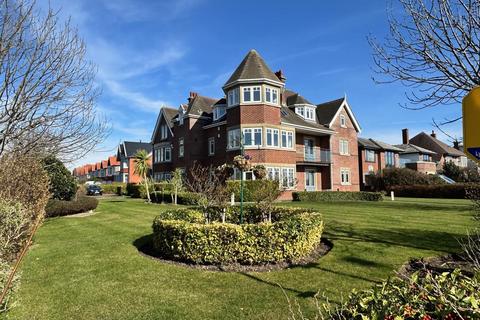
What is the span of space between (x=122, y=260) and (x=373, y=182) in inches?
1505

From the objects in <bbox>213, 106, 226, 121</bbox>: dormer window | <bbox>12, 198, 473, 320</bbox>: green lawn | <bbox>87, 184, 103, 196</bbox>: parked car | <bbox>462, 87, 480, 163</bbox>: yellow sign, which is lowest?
<bbox>12, 198, 473, 320</bbox>: green lawn

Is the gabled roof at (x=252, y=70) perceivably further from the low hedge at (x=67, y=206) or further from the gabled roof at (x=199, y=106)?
the low hedge at (x=67, y=206)

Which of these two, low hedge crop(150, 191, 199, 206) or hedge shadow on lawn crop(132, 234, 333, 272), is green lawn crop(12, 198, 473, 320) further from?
low hedge crop(150, 191, 199, 206)

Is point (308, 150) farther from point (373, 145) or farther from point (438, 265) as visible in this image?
point (438, 265)

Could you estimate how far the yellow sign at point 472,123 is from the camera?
2.40 meters

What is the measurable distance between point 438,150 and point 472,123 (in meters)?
69.7

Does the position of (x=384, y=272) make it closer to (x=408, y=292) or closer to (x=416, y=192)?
(x=408, y=292)

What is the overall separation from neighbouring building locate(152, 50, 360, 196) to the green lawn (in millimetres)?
Result: 14885

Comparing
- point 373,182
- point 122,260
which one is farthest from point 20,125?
point 373,182

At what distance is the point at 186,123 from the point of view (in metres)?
35.0

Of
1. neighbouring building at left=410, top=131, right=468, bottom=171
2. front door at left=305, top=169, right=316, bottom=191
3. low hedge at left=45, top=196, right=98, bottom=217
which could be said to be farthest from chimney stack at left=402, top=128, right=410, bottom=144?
low hedge at left=45, top=196, right=98, bottom=217

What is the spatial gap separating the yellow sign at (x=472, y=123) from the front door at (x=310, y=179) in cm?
3111

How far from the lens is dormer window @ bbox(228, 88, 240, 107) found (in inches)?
1094

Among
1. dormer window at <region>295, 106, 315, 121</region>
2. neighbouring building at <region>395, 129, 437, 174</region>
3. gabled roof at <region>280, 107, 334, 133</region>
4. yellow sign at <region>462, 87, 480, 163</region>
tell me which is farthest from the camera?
neighbouring building at <region>395, 129, 437, 174</region>
